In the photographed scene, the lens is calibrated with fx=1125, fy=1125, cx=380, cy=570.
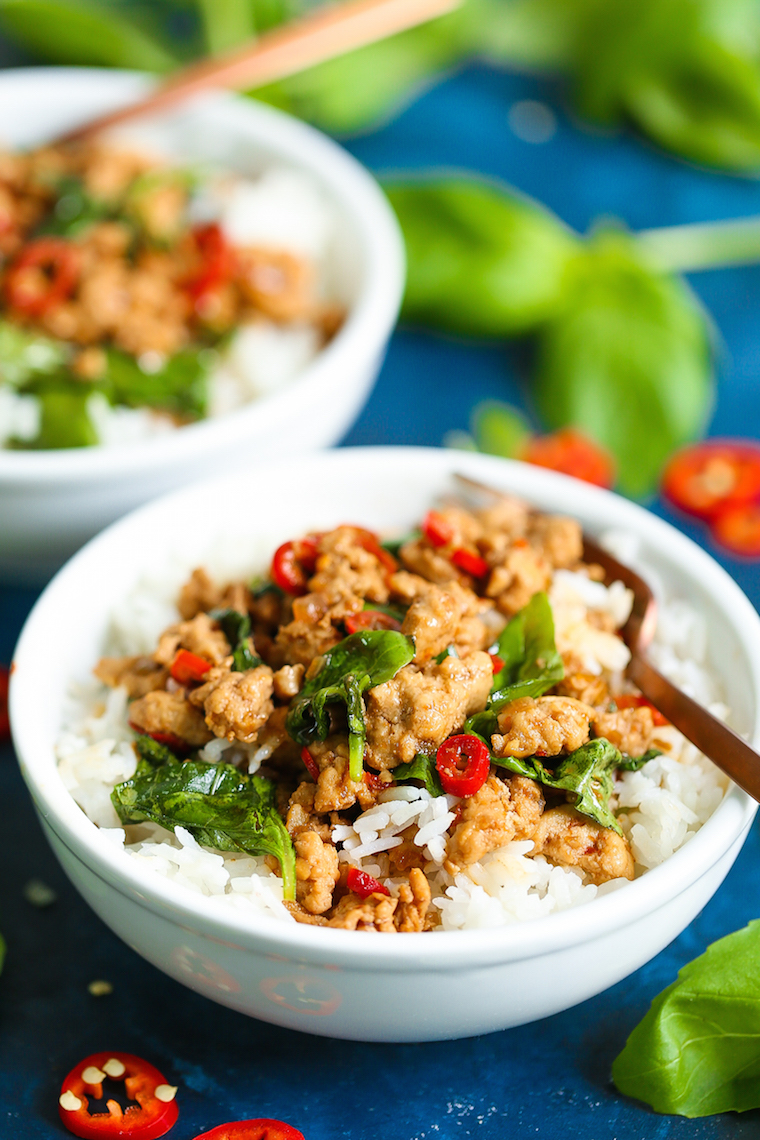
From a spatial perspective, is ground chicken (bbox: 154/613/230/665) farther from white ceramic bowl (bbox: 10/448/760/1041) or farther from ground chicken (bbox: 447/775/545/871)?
A: ground chicken (bbox: 447/775/545/871)

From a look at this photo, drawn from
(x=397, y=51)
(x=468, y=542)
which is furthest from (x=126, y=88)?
(x=468, y=542)

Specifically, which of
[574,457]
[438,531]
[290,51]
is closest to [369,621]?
[438,531]

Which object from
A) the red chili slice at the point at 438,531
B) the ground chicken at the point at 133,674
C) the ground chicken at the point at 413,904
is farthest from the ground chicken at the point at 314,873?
the red chili slice at the point at 438,531

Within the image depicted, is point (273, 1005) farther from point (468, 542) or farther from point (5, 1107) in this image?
point (468, 542)

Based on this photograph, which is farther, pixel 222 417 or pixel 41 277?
pixel 41 277

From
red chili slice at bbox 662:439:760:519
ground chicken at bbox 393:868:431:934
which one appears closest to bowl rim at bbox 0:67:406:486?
red chili slice at bbox 662:439:760:519

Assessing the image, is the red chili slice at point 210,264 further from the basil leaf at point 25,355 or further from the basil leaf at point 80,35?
the basil leaf at point 80,35

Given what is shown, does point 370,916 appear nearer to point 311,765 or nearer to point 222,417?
point 311,765
